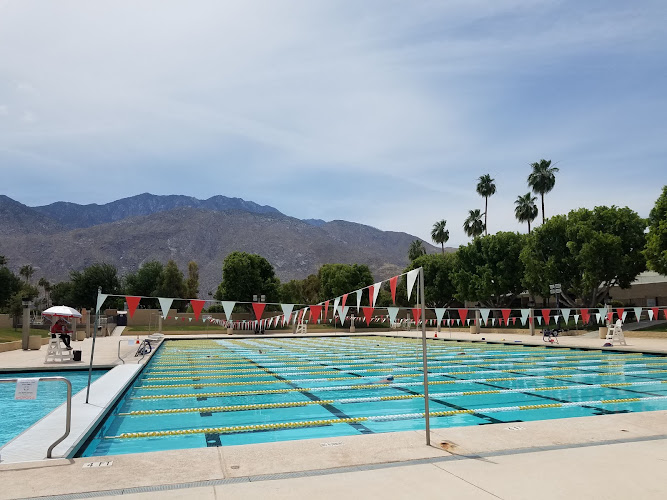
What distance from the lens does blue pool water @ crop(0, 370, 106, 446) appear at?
956 centimetres

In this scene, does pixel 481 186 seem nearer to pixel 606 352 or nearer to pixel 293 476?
pixel 606 352

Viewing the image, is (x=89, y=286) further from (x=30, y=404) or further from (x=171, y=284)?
(x=30, y=404)

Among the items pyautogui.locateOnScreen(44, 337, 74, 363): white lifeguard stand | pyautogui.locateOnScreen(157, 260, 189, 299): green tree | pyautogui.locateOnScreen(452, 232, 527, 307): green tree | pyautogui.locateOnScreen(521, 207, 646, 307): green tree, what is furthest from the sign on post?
pyautogui.locateOnScreen(157, 260, 189, 299): green tree

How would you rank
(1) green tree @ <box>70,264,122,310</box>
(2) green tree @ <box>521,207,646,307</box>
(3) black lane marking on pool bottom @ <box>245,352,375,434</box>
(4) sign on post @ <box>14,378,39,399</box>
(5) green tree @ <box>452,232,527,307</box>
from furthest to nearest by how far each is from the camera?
(1) green tree @ <box>70,264,122,310</box> → (5) green tree @ <box>452,232,527,307</box> → (2) green tree @ <box>521,207,646,307</box> → (3) black lane marking on pool bottom @ <box>245,352,375,434</box> → (4) sign on post @ <box>14,378,39,399</box>

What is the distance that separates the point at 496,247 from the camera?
48.2 metres

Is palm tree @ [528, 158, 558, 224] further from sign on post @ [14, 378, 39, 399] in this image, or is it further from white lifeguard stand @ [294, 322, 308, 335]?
sign on post @ [14, 378, 39, 399]

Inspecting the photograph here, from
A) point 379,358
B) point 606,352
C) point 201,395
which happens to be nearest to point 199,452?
point 201,395

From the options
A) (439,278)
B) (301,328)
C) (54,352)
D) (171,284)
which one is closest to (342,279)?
(439,278)

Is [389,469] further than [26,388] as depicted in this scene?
No

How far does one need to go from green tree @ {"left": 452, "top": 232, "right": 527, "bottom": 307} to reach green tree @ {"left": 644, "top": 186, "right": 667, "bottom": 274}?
12.8 m

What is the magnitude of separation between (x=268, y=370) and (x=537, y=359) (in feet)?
32.9

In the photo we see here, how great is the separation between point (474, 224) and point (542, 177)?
1302cm

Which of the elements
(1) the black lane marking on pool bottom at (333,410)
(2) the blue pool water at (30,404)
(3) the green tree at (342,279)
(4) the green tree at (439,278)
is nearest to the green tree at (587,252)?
(4) the green tree at (439,278)

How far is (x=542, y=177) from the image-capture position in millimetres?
56188
